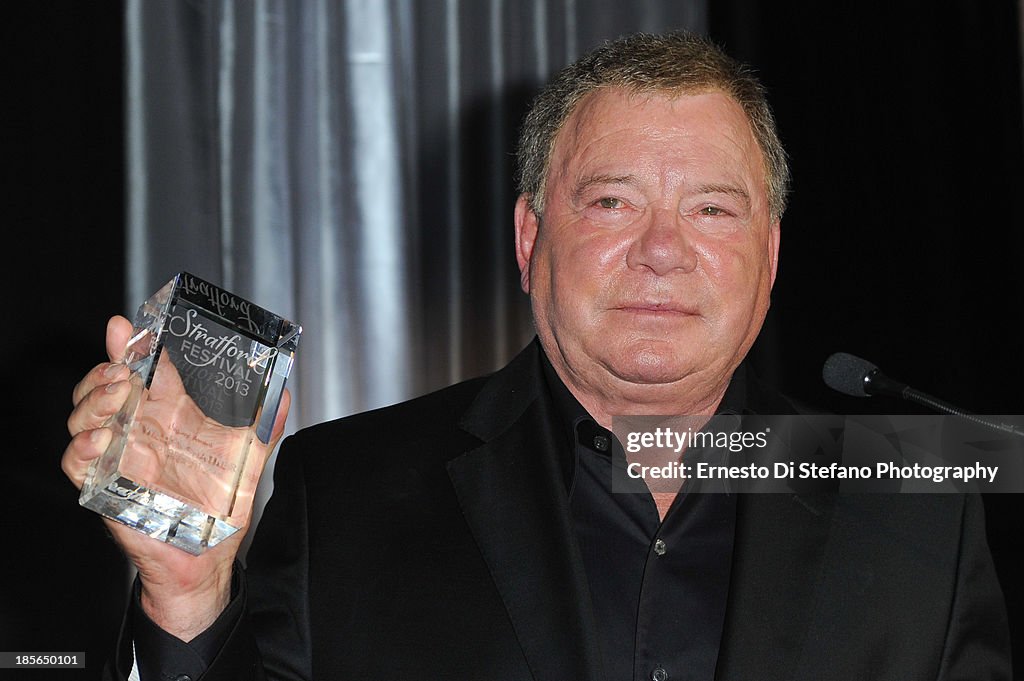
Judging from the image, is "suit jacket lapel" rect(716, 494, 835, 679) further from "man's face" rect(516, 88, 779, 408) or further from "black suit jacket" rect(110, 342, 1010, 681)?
"man's face" rect(516, 88, 779, 408)

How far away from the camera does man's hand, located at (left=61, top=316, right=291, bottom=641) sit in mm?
1174

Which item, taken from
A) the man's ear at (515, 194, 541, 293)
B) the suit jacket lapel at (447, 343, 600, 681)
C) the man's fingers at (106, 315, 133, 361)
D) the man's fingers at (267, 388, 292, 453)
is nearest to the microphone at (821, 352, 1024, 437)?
the suit jacket lapel at (447, 343, 600, 681)

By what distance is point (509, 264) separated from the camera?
2844 mm

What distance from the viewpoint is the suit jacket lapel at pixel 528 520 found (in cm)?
143

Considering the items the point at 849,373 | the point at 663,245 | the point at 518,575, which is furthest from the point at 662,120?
the point at 518,575

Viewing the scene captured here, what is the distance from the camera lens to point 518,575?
1.48 metres

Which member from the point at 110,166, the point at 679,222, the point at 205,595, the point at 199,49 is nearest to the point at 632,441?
the point at 679,222

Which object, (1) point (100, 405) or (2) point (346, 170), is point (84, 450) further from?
(2) point (346, 170)

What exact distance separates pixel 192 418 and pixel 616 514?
629mm

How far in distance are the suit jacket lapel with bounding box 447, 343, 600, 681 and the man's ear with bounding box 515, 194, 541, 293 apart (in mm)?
143

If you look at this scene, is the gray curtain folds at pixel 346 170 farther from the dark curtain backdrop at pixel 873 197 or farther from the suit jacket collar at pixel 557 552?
the suit jacket collar at pixel 557 552

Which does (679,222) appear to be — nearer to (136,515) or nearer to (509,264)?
(136,515)

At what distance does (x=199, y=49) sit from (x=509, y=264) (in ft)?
2.97

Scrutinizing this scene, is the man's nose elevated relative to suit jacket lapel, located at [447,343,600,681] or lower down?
elevated
